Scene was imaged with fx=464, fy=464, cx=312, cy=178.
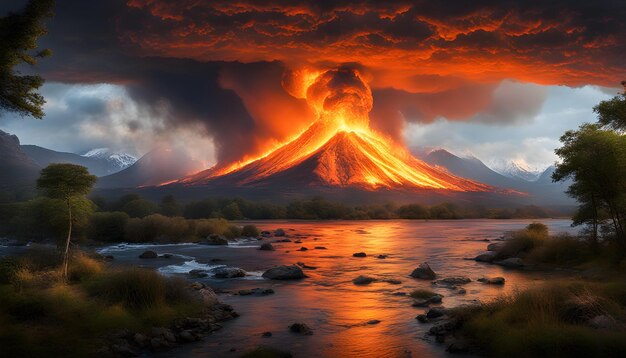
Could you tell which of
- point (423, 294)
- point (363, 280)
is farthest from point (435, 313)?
point (363, 280)

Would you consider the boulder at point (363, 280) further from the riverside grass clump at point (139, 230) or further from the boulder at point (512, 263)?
the riverside grass clump at point (139, 230)

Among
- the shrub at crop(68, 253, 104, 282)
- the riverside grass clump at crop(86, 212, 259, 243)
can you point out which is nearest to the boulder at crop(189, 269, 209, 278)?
the shrub at crop(68, 253, 104, 282)

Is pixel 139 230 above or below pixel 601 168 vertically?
below

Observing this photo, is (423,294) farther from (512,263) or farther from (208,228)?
(208,228)

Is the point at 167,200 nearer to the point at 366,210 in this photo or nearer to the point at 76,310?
the point at 366,210

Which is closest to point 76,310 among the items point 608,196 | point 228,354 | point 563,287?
point 228,354
